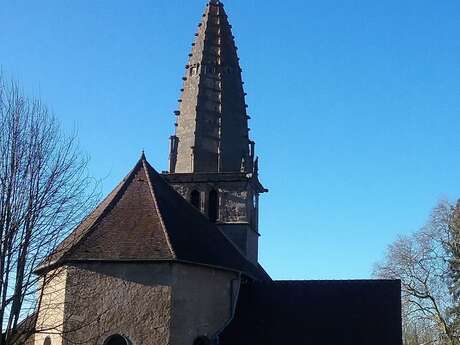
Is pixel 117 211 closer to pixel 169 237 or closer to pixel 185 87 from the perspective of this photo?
pixel 169 237

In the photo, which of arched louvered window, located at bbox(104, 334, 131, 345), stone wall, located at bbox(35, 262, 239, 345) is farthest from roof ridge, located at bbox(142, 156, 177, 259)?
arched louvered window, located at bbox(104, 334, 131, 345)

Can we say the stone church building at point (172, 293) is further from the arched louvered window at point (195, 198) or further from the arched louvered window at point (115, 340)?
the arched louvered window at point (195, 198)

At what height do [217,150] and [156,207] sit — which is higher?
[217,150]

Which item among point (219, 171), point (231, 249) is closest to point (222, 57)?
point (219, 171)

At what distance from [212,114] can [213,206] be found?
3.61 metres

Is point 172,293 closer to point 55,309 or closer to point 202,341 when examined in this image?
point 202,341

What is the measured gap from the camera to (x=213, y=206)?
2697cm

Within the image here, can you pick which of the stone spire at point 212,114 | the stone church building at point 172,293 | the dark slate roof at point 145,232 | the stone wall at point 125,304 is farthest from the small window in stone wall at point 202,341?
the stone spire at point 212,114

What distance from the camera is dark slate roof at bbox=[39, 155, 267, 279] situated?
59.9ft

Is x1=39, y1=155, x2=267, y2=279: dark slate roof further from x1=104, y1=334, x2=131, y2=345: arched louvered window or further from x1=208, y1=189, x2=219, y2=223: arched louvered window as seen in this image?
x1=208, y1=189, x2=219, y2=223: arched louvered window

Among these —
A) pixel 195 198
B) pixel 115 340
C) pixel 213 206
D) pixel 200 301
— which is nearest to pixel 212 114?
pixel 195 198

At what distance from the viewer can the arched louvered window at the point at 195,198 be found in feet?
88.0

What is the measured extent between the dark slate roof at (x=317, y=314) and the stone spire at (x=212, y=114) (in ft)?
22.5

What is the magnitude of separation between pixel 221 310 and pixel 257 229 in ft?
29.8
